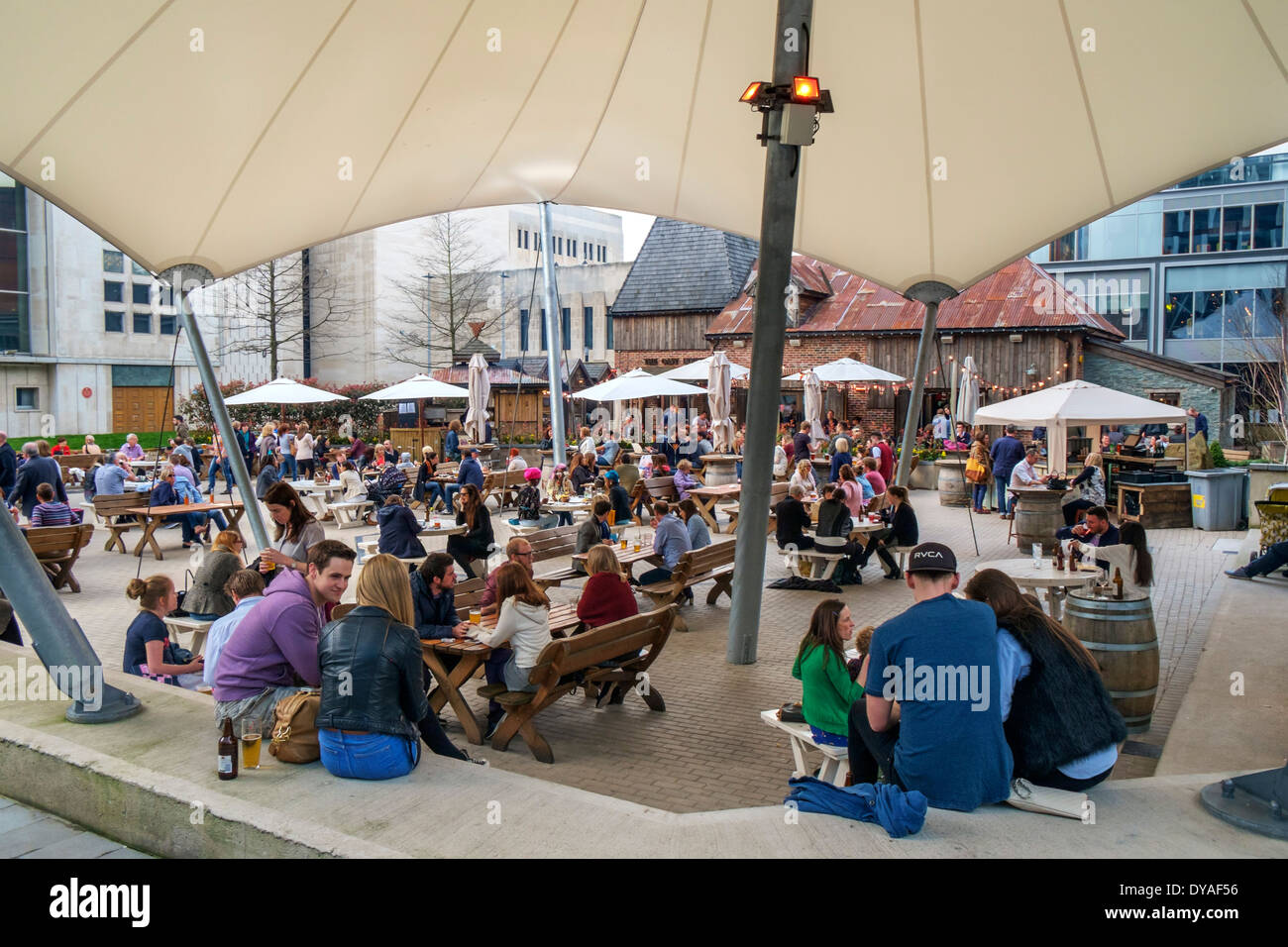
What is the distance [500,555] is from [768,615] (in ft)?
15.4

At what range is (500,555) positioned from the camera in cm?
1427

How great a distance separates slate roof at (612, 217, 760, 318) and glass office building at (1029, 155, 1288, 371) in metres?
15.7

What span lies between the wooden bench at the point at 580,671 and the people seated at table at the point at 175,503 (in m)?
10.8

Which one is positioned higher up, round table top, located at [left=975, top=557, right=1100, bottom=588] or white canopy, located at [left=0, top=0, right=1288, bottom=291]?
white canopy, located at [left=0, top=0, right=1288, bottom=291]

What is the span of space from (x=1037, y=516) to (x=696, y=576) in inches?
281

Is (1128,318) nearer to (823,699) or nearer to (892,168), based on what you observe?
(892,168)

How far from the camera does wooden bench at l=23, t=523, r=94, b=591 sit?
40.1 ft

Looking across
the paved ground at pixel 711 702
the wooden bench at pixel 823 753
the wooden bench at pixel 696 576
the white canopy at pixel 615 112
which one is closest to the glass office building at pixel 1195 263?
the paved ground at pixel 711 702

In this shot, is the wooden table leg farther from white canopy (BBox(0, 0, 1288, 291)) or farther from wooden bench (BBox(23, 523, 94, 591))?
wooden bench (BBox(23, 523, 94, 591))

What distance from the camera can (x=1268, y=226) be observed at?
44.4 metres

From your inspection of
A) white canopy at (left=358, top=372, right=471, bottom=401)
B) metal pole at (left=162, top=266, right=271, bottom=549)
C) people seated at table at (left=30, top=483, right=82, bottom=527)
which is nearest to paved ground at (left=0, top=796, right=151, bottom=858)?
metal pole at (left=162, top=266, right=271, bottom=549)

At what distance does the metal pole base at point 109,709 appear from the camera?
17.3 feet

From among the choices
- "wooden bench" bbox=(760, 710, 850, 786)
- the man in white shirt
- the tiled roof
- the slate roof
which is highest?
the slate roof
